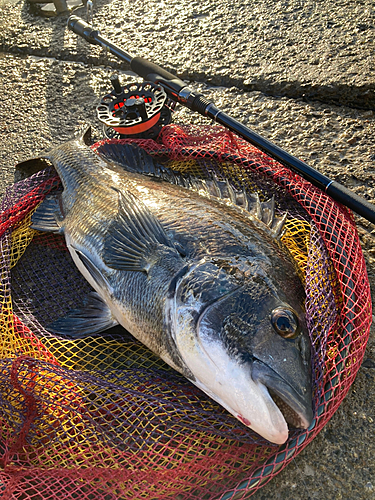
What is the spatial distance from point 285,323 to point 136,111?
231cm

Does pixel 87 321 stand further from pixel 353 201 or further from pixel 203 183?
pixel 353 201

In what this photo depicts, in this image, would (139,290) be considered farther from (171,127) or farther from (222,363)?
(171,127)

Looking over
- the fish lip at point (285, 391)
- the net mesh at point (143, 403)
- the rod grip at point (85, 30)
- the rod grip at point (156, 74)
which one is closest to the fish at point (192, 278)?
the fish lip at point (285, 391)

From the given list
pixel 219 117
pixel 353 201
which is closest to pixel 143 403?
pixel 353 201

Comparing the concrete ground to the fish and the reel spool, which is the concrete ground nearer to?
the reel spool

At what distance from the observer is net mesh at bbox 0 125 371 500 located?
1.76 meters

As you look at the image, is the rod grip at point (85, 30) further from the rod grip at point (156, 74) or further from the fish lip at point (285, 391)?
the fish lip at point (285, 391)

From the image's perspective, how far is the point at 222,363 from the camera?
5.69ft

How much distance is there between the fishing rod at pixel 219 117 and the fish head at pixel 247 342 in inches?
32.7

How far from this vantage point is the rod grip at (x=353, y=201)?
2.37 m

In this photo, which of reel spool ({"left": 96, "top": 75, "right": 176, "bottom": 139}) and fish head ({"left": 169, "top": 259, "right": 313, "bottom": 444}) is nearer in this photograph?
fish head ({"left": 169, "top": 259, "right": 313, "bottom": 444})

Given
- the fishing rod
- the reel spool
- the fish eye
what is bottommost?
the fish eye

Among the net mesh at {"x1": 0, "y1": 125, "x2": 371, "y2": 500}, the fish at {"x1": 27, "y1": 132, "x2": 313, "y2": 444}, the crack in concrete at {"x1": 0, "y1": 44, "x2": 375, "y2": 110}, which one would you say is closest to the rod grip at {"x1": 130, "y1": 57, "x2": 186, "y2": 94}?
the fish at {"x1": 27, "y1": 132, "x2": 313, "y2": 444}

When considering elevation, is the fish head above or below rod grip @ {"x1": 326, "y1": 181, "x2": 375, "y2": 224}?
below
